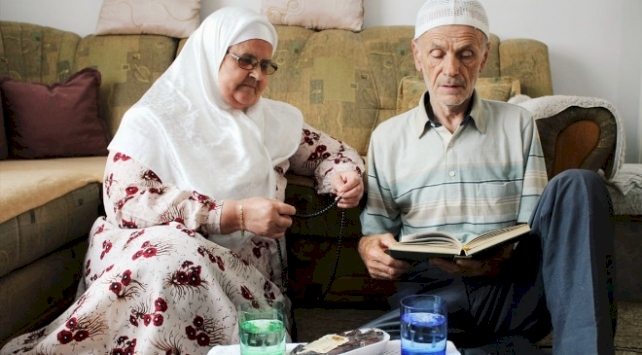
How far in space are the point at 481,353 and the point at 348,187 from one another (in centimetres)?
50

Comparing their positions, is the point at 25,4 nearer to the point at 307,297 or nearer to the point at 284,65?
the point at 284,65

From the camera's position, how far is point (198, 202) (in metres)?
1.45

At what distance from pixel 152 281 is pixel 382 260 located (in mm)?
481

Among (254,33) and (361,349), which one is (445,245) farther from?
(254,33)

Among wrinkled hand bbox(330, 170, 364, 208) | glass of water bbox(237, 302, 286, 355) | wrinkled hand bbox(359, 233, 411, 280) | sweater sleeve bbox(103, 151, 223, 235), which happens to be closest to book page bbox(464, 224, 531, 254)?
wrinkled hand bbox(359, 233, 411, 280)

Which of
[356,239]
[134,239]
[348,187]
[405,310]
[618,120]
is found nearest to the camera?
[405,310]

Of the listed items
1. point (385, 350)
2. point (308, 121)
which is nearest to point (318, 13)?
point (308, 121)

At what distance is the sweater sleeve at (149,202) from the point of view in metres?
1.43

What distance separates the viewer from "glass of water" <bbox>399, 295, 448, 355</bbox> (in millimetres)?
905

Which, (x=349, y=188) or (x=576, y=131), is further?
(x=576, y=131)

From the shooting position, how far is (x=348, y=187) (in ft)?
5.17

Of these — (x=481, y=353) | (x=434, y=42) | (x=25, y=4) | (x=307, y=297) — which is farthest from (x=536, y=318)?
(x=25, y=4)

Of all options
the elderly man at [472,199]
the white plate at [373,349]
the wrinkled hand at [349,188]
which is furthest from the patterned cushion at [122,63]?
the white plate at [373,349]

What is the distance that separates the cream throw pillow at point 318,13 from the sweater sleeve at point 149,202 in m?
1.44
